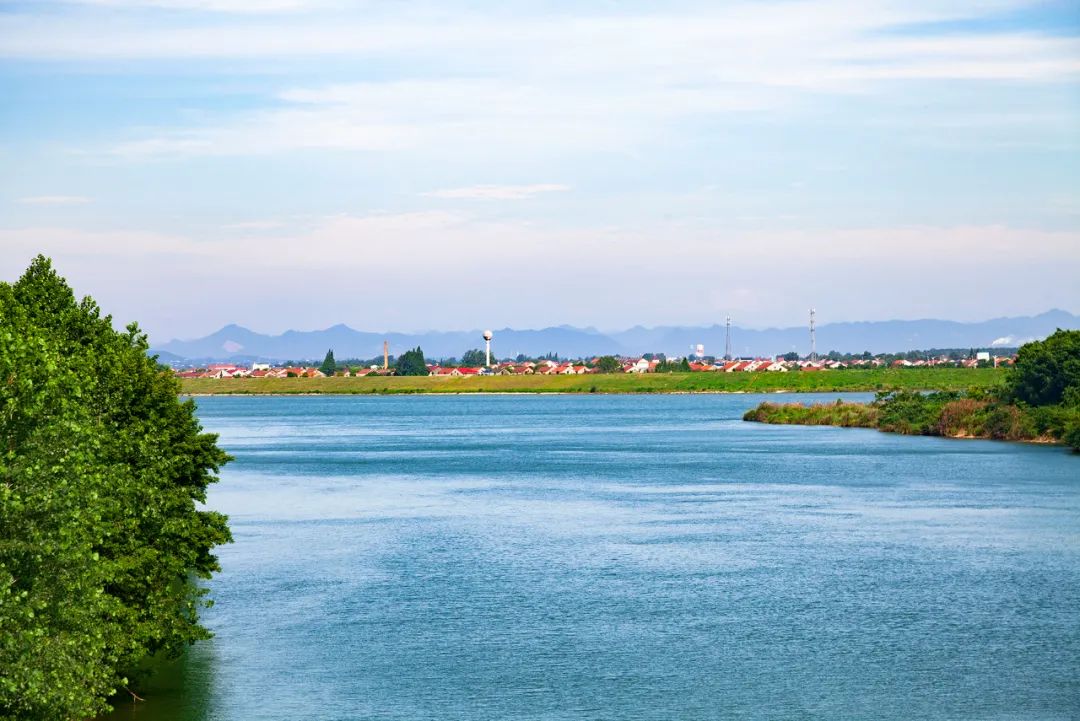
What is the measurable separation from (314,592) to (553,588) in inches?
323

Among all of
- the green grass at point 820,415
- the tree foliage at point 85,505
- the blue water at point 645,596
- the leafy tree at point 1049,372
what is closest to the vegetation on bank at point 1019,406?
the leafy tree at point 1049,372

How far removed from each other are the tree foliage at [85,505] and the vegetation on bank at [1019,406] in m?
79.0

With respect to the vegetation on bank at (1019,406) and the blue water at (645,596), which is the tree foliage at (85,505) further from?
the vegetation on bank at (1019,406)

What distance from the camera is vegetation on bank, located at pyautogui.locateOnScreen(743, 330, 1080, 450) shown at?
106m

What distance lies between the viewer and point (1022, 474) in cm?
8450

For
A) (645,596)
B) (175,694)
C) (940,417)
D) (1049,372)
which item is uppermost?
(1049,372)

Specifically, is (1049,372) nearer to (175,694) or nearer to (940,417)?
(940,417)

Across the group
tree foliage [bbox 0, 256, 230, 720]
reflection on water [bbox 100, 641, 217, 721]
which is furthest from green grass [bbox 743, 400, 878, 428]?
tree foliage [bbox 0, 256, 230, 720]

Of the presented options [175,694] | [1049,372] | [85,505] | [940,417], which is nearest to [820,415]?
[940,417]

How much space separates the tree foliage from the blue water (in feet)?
11.5

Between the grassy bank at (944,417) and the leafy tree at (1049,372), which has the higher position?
the leafy tree at (1049,372)

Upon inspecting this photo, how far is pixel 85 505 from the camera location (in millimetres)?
26828

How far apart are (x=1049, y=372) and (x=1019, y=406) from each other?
232 inches

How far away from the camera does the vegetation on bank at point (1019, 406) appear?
349ft
